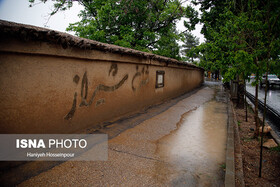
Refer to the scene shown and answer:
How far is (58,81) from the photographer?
3680mm

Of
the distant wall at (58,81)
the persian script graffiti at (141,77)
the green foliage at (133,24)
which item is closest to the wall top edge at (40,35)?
the distant wall at (58,81)

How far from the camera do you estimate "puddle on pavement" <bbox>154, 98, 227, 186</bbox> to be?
2.79 m

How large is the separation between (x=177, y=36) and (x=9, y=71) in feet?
47.3

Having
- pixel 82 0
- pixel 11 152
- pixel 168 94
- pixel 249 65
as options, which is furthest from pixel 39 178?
pixel 82 0

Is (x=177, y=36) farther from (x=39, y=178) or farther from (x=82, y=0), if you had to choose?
(x=39, y=178)

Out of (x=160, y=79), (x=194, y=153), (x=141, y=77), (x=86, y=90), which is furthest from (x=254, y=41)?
(x=86, y=90)

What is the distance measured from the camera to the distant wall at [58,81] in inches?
113

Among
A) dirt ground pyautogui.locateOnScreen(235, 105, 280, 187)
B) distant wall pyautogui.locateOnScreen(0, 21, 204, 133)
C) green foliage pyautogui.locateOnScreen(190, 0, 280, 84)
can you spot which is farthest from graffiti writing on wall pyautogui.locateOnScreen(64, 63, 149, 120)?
dirt ground pyautogui.locateOnScreen(235, 105, 280, 187)

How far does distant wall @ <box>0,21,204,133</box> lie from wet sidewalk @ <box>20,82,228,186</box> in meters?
0.89

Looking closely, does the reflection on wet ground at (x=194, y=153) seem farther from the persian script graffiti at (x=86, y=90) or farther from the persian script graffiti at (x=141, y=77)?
the persian script graffiti at (x=141, y=77)

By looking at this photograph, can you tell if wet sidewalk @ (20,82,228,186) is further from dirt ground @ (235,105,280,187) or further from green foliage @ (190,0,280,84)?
green foliage @ (190,0,280,84)

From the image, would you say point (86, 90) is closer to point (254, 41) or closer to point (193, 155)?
point (193, 155)

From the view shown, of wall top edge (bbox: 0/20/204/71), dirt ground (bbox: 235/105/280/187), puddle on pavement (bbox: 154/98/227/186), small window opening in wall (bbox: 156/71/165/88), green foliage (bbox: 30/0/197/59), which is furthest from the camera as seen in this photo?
green foliage (bbox: 30/0/197/59)

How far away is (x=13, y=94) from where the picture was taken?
2928mm
